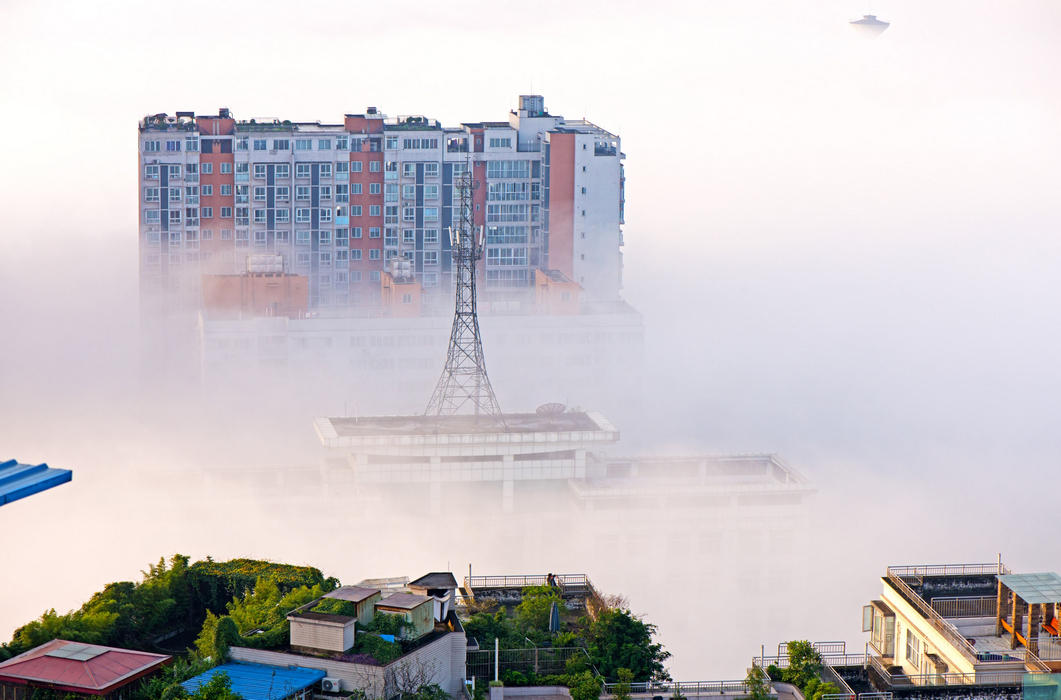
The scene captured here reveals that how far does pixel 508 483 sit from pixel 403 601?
25.3 m

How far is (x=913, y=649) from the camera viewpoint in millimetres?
19953

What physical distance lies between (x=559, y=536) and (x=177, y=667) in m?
26.1

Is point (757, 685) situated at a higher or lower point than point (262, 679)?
lower

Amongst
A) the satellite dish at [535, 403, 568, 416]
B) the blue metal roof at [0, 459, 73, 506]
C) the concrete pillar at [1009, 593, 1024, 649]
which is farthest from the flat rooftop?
the blue metal roof at [0, 459, 73, 506]

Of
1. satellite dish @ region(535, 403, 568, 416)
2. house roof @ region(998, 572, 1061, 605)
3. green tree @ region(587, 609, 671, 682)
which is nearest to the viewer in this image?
house roof @ region(998, 572, 1061, 605)

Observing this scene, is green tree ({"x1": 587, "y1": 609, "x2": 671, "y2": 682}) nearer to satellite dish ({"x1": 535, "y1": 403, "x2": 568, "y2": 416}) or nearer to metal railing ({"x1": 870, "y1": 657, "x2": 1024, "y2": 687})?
metal railing ({"x1": 870, "y1": 657, "x2": 1024, "y2": 687})

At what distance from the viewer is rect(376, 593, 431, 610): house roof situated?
57.5ft

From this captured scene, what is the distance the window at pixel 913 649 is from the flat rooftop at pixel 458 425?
885 inches

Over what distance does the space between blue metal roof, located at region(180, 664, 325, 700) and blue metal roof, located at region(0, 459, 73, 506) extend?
2.40 meters

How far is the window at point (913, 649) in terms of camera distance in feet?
64.6

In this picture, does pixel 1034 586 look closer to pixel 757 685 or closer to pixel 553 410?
pixel 757 685

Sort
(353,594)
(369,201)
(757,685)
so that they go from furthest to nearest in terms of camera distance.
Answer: (369,201) → (757,685) → (353,594)

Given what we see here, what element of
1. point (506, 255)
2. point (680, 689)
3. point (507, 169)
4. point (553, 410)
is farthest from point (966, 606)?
point (506, 255)

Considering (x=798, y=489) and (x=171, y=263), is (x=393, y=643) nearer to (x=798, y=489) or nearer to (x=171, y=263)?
(x=798, y=489)
